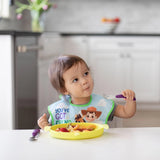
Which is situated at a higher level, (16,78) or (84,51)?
(84,51)

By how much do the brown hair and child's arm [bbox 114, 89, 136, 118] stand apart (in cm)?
19

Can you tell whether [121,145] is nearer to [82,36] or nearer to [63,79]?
[63,79]

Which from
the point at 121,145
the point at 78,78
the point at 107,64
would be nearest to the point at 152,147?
the point at 121,145

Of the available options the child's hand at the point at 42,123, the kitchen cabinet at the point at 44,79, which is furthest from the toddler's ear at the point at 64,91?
the kitchen cabinet at the point at 44,79

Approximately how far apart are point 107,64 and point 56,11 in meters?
1.31

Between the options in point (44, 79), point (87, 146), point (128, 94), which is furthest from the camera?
point (44, 79)

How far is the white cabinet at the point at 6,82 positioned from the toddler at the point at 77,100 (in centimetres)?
108

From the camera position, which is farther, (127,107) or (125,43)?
(125,43)

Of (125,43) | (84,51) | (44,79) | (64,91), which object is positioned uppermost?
(125,43)

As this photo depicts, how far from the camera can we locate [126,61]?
4117 mm

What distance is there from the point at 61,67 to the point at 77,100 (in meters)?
0.13

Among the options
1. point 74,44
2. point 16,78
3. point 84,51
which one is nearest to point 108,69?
point 84,51

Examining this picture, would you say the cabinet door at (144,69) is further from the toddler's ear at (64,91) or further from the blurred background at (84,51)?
the toddler's ear at (64,91)

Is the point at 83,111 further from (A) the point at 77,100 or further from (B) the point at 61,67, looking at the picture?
(B) the point at 61,67
